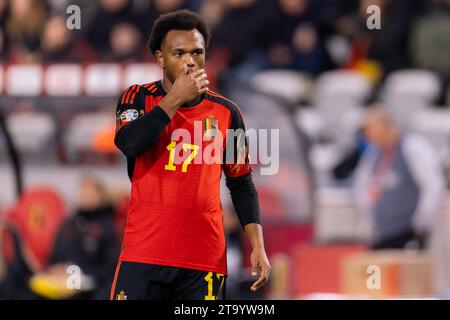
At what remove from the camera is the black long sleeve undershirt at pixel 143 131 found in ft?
12.9

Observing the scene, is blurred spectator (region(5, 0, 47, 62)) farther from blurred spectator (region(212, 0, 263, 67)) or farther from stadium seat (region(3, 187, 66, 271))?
blurred spectator (region(212, 0, 263, 67))

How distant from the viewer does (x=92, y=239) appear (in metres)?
8.77

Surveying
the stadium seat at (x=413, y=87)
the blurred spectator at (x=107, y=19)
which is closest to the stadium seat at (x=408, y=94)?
the stadium seat at (x=413, y=87)

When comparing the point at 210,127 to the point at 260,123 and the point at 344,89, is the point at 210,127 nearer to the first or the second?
the point at 260,123

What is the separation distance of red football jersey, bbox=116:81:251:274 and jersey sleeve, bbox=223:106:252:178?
67 mm

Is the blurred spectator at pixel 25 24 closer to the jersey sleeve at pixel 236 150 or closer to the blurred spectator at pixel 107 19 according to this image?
the blurred spectator at pixel 107 19

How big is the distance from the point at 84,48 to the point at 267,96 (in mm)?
1829

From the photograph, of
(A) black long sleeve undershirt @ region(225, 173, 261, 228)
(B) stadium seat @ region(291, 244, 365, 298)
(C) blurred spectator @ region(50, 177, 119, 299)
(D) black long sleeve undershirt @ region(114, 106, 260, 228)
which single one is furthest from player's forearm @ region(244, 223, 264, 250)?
(B) stadium seat @ region(291, 244, 365, 298)

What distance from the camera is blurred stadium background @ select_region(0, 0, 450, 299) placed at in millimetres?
9008

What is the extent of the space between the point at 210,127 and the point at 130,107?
0.31 m

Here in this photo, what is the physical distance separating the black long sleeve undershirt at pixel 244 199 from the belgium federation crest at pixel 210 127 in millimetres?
251

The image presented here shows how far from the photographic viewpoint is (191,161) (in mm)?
4117
